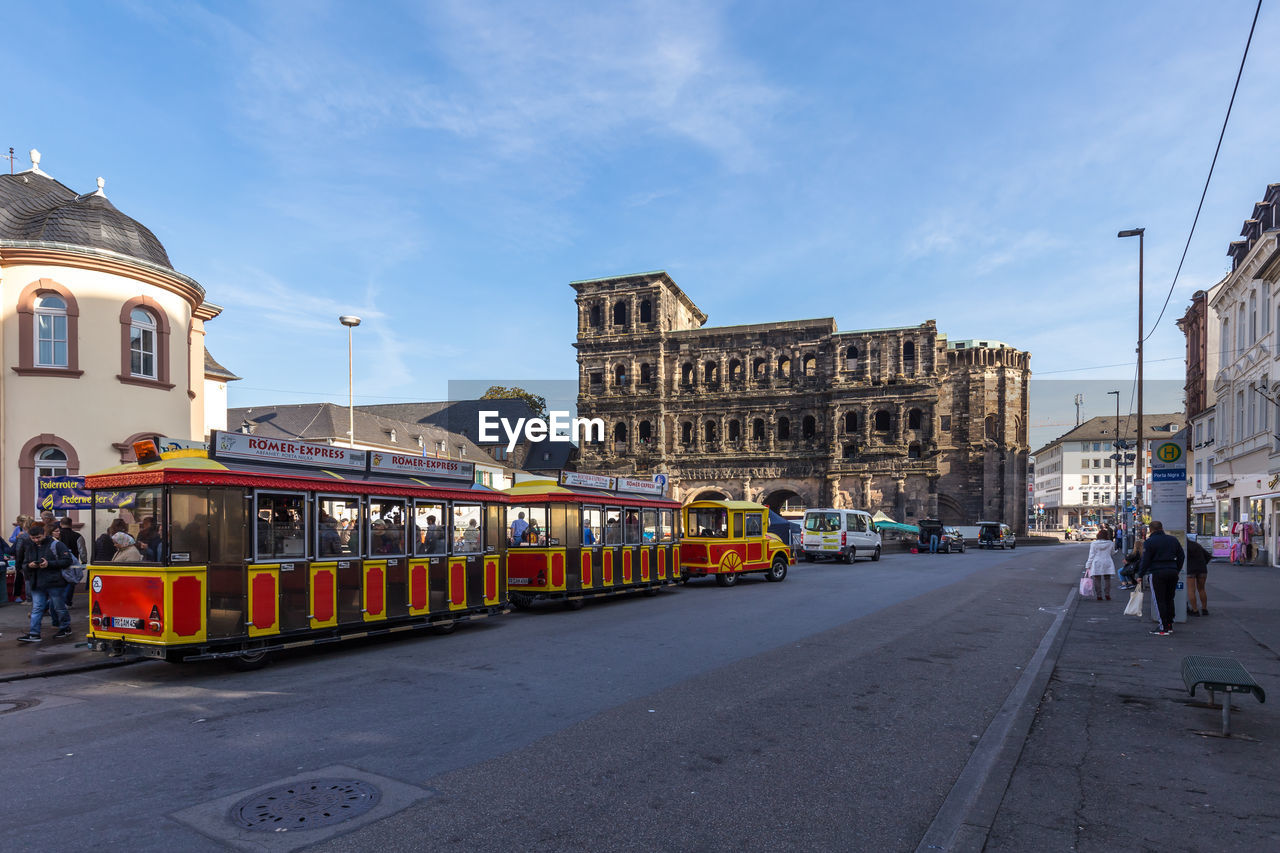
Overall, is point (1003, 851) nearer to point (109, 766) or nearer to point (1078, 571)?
point (109, 766)

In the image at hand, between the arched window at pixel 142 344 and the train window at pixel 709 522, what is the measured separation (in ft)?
48.6

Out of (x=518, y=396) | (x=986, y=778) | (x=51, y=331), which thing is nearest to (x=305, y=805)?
(x=986, y=778)

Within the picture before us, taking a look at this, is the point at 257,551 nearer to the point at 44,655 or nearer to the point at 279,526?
the point at 279,526

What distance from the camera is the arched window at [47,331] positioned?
17812 mm

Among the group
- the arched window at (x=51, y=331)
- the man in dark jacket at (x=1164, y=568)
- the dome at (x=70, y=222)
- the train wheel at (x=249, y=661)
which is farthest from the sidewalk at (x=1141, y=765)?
the dome at (x=70, y=222)

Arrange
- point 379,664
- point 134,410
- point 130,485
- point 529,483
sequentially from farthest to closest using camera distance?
point 134,410, point 529,483, point 379,664, point 130,485

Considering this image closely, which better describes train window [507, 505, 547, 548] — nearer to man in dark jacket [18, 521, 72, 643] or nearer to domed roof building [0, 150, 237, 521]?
man in dark jacket [18, 521, 72, 643]

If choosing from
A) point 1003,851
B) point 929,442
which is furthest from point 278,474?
point 929,442

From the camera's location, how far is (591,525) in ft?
58.5

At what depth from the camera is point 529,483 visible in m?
17.4

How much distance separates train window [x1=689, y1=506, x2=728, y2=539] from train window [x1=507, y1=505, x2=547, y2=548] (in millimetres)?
7809

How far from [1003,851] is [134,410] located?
67.8ft

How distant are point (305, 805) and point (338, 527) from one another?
665cm

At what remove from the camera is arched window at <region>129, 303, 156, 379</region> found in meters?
A: 19.3
